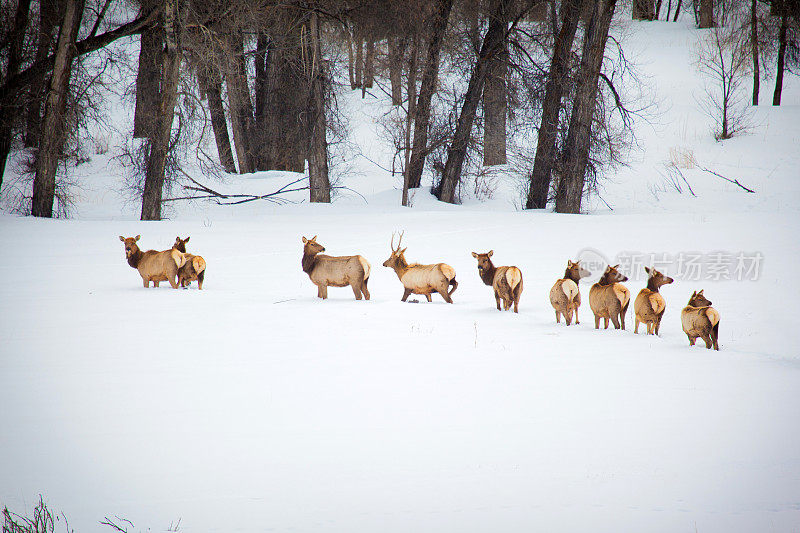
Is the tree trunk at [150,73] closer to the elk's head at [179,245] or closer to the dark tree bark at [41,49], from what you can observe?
the dark tree bark at [41,49]

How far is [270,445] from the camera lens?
349 centimetres

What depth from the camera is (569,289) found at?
6.45 metres

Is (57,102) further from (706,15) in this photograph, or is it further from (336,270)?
(706,15)

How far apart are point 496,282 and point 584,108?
948 cm

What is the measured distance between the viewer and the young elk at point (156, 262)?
786 cm

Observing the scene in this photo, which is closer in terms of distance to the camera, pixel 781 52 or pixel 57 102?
pixel 57 102

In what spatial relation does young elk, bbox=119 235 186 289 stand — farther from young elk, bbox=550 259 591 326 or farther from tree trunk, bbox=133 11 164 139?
tree trunk, bbox=133 11 164 139

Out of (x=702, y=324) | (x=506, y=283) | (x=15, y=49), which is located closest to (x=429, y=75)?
(x=15, y=49)

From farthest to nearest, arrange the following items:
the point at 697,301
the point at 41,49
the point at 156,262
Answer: the point at 41,49 < the point at 156,262 < the point at 697,301

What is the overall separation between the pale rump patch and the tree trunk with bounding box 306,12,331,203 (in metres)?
11.9

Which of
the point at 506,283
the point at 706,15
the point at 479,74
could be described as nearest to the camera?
the point at 506,283

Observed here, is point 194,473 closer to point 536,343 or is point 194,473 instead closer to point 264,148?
point 536,343

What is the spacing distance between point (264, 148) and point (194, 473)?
2036cm

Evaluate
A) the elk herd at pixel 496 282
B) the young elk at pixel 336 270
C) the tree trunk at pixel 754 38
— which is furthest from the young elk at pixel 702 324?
the tree trunk at pixel 754 38
